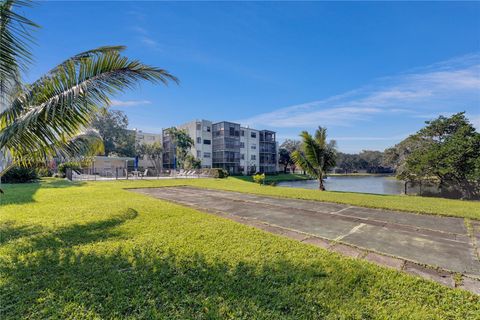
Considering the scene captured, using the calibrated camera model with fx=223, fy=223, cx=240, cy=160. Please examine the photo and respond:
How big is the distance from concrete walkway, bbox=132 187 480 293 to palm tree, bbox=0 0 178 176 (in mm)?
3897

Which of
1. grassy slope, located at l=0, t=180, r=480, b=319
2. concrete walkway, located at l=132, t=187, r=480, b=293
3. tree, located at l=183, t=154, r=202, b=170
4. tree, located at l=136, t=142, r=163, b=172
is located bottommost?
concrete walkway, located at l=132, t=187, r=480, b=293

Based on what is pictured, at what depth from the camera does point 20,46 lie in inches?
141

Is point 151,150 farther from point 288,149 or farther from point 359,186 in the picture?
point 359,186

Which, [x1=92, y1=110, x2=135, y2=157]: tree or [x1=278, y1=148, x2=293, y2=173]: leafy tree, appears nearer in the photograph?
[x1=92, y1=110, x2=135, y2=157]: tree

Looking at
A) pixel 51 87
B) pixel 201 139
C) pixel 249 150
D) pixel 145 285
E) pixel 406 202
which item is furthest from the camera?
pixel 249 150

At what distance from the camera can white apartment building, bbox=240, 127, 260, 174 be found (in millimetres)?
47594

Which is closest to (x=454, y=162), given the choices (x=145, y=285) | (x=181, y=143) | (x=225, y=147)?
(x=145, y=285)

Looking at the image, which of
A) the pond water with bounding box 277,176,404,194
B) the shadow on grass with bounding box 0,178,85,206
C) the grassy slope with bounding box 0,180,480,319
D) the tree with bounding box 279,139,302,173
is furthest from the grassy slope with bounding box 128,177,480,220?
the tree with bounding box 279,139,302,173

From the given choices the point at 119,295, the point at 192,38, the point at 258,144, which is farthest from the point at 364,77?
the point at 258,144

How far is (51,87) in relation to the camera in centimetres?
388

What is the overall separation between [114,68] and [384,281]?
5018mm

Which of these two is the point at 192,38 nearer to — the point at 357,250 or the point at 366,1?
the point at 366,1

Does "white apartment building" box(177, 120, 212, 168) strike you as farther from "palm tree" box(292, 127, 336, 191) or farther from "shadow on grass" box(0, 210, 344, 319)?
"shadow on grass" box(0, 210, 344, 319)

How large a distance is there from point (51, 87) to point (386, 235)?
665 cm
